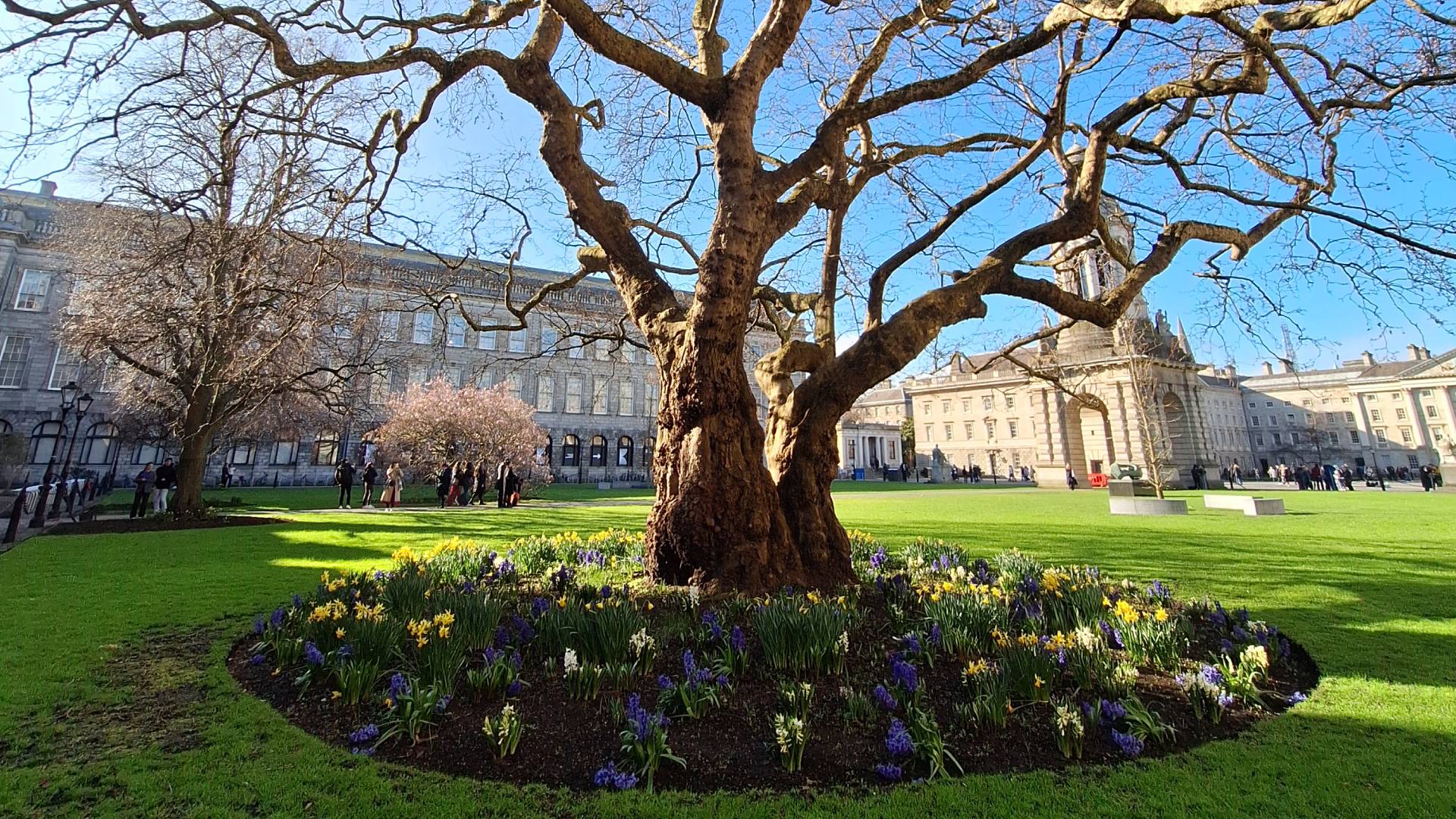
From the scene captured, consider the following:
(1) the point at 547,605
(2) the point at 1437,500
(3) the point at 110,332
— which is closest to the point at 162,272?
(3) the point at 110,332

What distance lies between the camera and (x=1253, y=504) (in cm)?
1562

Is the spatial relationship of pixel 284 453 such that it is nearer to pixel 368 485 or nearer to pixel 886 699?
pixel 368 485

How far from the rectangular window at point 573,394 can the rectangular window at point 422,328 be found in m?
11.2

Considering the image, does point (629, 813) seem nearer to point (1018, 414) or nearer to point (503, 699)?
point (503, 699)

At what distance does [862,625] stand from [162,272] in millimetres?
15753

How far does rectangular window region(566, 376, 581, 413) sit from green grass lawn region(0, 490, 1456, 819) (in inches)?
1670

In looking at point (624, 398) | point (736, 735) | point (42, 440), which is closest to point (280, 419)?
point (42, 440)

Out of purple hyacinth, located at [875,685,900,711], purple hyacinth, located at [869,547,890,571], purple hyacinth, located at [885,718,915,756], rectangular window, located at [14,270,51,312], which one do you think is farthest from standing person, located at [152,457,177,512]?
rectangular window, located at [14,270,51,312]

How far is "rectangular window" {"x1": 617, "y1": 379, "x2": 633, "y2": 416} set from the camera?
5166cm

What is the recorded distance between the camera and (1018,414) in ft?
186

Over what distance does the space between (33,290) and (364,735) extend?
54572 millimetres

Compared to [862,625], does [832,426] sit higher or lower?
higher

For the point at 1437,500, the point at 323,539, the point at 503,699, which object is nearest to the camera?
the point at 503,699

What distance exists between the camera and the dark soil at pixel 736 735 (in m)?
2.59
